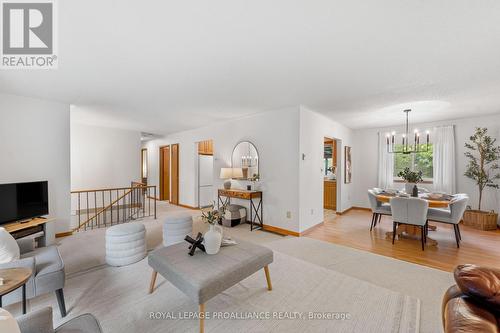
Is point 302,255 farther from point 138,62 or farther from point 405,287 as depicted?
point 138,62

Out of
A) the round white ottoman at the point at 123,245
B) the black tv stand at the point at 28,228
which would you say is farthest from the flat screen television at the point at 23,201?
the round white ottoman at the point at 123,245

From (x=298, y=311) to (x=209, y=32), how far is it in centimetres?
259

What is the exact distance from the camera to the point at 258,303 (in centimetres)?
206

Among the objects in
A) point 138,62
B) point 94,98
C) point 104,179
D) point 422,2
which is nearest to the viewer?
point 422,2

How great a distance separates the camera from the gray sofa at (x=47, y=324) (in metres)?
1.14

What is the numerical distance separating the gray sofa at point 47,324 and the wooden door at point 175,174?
5894mm

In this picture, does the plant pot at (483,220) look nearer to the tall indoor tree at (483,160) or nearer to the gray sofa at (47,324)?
the tall indoor tree at (483,160)

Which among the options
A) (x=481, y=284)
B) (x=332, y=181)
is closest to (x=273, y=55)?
(x=481, y=284)

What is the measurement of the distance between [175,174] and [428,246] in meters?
6.66

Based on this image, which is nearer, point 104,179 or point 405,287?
point 405,287

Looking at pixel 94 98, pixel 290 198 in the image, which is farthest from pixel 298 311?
pixel 94 98

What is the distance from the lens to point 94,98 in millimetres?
3500

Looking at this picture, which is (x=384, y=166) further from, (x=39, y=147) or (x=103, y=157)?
(x=103, y=157)

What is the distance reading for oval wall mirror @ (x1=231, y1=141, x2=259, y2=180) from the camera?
4617 mm
